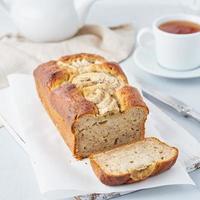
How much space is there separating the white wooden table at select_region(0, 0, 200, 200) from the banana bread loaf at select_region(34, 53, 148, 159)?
0.12 meters

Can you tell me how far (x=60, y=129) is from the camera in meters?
1.23

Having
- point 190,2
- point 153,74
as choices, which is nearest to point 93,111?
point 153,74

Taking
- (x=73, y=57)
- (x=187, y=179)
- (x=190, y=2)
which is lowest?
(x=190, y=2)

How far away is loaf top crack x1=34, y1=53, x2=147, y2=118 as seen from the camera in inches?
45.6

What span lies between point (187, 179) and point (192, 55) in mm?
538

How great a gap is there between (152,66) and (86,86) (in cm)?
38

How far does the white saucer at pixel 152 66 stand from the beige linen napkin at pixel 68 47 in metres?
0.05

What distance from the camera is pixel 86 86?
1.23 m

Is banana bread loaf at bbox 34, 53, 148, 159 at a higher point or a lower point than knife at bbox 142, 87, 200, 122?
higher

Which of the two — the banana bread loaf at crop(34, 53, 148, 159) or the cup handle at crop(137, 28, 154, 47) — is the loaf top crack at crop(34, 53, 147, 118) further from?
the cup handle at crop(137, 28, 154, 47)

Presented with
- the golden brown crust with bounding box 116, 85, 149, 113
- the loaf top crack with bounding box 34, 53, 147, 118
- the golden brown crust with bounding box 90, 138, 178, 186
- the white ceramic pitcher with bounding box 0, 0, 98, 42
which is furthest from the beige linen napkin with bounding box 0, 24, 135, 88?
the golden brown crust with bounding box 90, 138, 178, 186

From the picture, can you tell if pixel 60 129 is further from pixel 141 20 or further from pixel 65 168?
pixel 141 20

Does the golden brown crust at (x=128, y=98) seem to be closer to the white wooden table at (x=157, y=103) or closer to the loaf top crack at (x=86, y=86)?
the loaf top crack at (x=86, y=86)

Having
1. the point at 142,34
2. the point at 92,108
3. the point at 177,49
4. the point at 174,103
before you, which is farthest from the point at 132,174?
the point at 142,34
